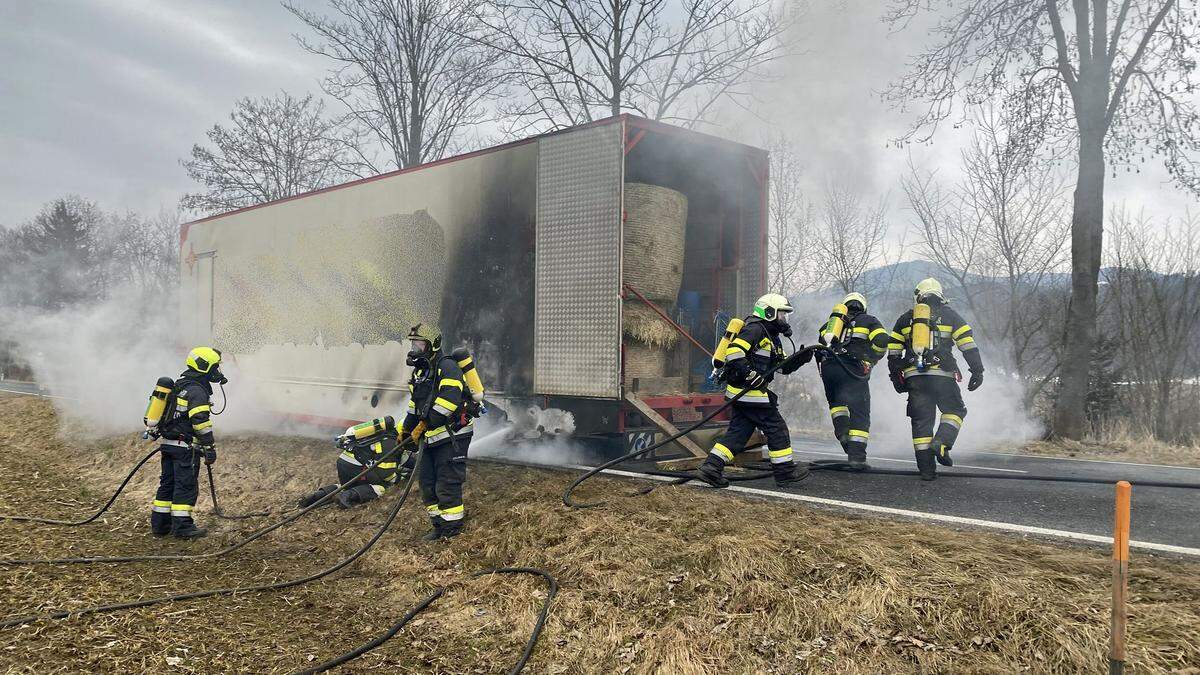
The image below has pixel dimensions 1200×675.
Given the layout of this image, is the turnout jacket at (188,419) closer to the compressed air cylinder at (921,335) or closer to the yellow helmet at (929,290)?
the compressed air cylinder at (921,335)

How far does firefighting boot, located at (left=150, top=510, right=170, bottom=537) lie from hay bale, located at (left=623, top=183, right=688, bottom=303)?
5183mm

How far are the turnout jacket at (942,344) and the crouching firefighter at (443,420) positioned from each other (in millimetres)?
4139

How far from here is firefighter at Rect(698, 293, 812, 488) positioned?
5797 millimetres

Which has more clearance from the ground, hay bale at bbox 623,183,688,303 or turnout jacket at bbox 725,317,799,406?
hay bale at bbox 623,183,688,303

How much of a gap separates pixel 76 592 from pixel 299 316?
623 centimetres

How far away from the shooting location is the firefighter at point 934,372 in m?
6.36

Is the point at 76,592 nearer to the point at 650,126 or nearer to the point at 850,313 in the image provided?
the point at 650,126

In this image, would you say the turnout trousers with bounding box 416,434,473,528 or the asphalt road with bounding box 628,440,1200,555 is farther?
the turnout trousers with bounding box 416,434,473,528

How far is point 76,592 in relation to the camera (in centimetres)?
480

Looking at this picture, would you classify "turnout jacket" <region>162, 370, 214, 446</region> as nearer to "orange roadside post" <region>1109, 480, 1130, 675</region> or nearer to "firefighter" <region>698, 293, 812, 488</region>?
"firefighter" <region>698, 293, 812, 488</region>

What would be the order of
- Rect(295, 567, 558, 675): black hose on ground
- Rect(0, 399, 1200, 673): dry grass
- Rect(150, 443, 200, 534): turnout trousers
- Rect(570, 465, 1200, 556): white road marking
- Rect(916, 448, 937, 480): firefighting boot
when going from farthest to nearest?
Rect(150, 443, 200, 534): turnout trousers, Rect(916, 448, 937, 480): firefighting boot, Rect(570, 465, 1200, 556): white road marking, Rect(295, 567, 558, 675): black hose on ground, Rect(0, 399, 1200, 673): dry grass

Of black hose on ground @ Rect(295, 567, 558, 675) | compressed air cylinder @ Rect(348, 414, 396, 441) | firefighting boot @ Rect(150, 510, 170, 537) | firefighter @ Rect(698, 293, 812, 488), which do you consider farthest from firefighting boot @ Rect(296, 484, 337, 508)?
firefighter @ Rect(698, 293, 812, 488)

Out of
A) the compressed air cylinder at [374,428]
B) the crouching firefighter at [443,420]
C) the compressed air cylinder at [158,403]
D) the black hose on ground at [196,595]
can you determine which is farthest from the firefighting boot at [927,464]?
the compressed air cylinder at [158,403]

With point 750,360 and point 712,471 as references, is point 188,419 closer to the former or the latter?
point 712,471
